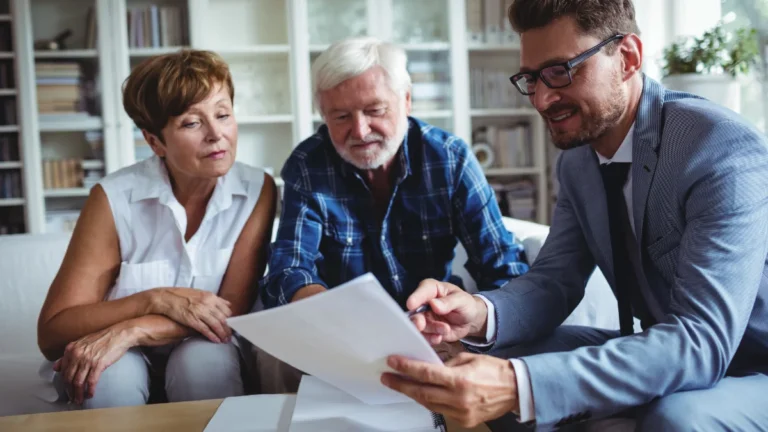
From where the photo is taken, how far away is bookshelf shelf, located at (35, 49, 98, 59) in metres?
3.59

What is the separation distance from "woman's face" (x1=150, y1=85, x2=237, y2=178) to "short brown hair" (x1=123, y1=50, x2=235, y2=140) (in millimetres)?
20

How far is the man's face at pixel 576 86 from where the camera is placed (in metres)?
1.07

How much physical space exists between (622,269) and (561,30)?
16.2 inches

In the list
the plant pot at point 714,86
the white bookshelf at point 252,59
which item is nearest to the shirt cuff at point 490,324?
the plant pot at point 714,86

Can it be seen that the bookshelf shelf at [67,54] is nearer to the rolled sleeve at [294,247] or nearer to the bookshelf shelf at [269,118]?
the bookshelf shelf at [269,118]

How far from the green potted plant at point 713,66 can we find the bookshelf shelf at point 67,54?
284cm

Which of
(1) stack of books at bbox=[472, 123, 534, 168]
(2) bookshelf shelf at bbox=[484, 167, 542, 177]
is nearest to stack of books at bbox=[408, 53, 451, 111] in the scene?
(1) stack of books at bbox=[472, 123, 534, 168]

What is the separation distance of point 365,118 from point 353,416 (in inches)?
29.7

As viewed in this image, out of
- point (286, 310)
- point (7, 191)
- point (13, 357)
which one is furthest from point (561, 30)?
point (7, 191)

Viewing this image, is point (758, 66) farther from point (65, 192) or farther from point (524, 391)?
point (65, 192)

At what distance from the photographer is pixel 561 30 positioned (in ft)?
3.53

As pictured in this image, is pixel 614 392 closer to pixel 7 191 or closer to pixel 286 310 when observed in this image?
pixel 286 310

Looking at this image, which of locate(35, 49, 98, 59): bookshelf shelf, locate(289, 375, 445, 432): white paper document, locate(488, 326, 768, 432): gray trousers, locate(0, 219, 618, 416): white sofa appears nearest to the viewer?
locate(488, 326, 768, 432): gray trousers

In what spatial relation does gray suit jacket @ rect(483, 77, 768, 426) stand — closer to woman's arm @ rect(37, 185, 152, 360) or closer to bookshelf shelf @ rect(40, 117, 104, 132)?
woman's arm @ rect(37, 185, 152, 360)
